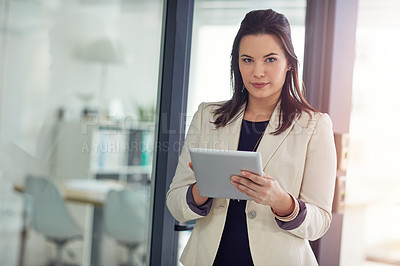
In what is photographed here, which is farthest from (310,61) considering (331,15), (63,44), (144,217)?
(63,44)

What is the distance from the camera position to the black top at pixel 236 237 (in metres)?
1.53

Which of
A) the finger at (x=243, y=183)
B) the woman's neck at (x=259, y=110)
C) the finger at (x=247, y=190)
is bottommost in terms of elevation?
the finger at (x=247, y=190)

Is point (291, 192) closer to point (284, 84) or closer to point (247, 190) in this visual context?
point (247, 190)

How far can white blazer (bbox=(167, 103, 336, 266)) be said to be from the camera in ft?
4.94

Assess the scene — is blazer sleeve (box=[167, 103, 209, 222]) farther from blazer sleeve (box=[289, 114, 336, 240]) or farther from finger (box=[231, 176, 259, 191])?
blazer sleeve (box=[289, 114, 336, 240])

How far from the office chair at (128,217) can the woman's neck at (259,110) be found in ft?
1.73

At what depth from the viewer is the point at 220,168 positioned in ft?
4.39

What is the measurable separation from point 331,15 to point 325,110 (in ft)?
1.55

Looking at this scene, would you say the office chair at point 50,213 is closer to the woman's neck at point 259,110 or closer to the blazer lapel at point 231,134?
the blazer lapel at point 231,134

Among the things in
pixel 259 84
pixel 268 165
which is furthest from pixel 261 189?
pixel 259 84

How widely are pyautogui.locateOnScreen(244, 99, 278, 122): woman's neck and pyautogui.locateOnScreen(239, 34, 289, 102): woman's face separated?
0.14 ft

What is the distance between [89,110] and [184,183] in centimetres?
40

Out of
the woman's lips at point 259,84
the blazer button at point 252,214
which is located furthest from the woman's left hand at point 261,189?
the woman's lips at point 259,84

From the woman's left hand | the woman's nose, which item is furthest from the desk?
the woman's nose
